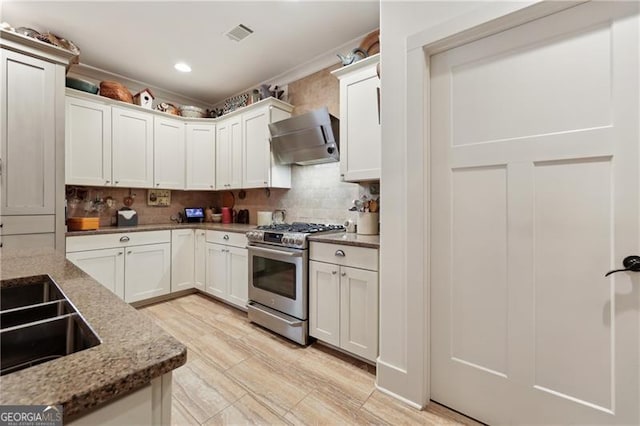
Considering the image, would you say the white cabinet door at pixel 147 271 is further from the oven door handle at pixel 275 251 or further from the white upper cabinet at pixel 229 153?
the oven door handle at pixel 275 251

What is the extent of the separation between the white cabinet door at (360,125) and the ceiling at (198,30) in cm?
54

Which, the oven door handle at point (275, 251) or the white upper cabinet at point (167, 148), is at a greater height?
the white upper cabinet at point (167, 148)

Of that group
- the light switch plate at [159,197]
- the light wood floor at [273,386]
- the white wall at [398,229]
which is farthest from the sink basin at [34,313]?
the light switch plate at [159,197]

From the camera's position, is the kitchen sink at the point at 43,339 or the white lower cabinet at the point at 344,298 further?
the white lower cabinet at the point at 344,298

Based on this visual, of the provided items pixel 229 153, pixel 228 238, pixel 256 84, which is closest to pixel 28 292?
pixel 228 238

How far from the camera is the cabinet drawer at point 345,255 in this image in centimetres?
191

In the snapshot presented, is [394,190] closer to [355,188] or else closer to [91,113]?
[355,188]

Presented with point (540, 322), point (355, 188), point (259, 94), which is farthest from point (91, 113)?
point (540, 322)

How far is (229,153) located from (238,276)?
1.63m

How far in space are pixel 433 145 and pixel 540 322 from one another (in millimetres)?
1041

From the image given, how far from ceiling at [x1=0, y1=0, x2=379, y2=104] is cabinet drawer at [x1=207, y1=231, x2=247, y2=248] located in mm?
1892

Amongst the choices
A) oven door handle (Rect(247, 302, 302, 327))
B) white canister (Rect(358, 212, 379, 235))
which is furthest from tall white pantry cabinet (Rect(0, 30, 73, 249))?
white canister (Rect(358, 212, 379, 235))

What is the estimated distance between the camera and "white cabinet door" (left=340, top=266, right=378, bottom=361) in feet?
6.25

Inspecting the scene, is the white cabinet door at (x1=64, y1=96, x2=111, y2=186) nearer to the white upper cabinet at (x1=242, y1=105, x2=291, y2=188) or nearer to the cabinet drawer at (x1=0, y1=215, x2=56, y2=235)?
the cabinet drawer at (x1=0, y1=215, x2=56, y2=235)
